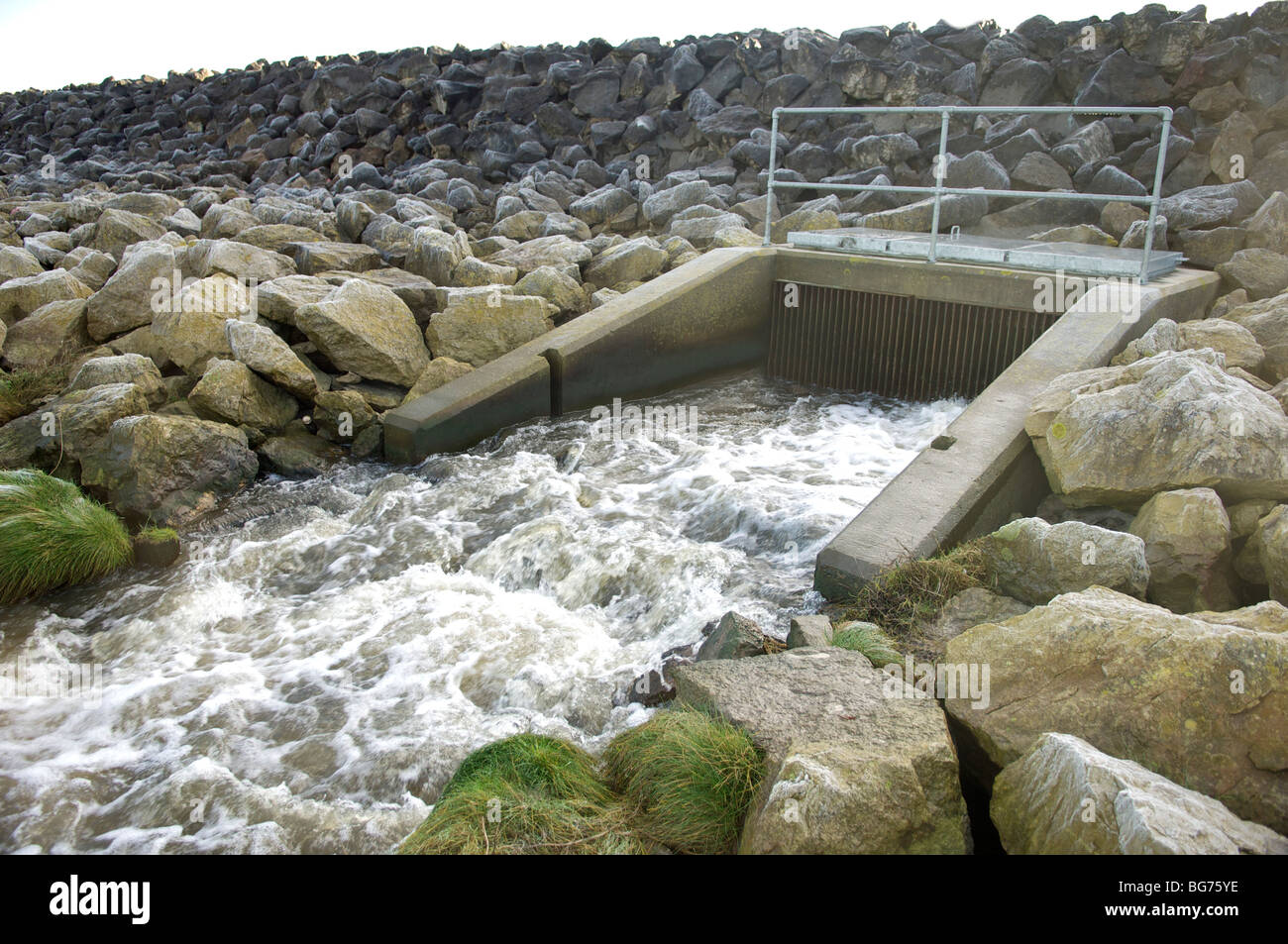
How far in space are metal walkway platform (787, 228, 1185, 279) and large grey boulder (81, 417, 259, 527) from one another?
5933mm

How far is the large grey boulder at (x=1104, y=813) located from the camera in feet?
7.97

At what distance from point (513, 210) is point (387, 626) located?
941 cm

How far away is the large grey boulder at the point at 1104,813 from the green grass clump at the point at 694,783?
0.80 m

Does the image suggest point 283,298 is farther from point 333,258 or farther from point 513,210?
point 513,210

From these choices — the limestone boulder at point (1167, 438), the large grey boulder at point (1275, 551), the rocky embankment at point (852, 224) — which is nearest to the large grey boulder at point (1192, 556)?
the rocky embankment at point (852, 224)

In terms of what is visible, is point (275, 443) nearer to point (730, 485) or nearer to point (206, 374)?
point (206, 374)

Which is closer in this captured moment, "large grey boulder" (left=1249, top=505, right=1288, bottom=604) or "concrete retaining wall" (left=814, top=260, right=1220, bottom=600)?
"large grey boulder" (left=1249, top=505, right=1288, bottom=604)

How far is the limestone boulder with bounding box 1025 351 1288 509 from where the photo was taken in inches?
184

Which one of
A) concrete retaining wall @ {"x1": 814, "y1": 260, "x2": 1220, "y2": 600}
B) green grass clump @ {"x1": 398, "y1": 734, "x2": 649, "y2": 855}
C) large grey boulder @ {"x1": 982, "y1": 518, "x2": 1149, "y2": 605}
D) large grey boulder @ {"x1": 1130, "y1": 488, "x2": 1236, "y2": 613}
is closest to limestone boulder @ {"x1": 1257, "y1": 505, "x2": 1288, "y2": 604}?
large grey boulder @ {"x1": 1130, "y1": 488, "x2": 1236, "y2": 613}

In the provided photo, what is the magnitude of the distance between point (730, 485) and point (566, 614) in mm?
1956

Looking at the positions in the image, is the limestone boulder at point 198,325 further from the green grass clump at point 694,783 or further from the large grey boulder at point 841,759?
the green grass clump at point 694,783

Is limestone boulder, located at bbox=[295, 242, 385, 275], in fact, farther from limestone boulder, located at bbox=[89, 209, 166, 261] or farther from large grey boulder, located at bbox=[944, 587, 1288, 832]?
large grey boulder, located at bbox=[944, 587, 1288, 832]

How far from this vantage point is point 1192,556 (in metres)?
4.39

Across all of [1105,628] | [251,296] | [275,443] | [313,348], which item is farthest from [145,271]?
[1105,628]
